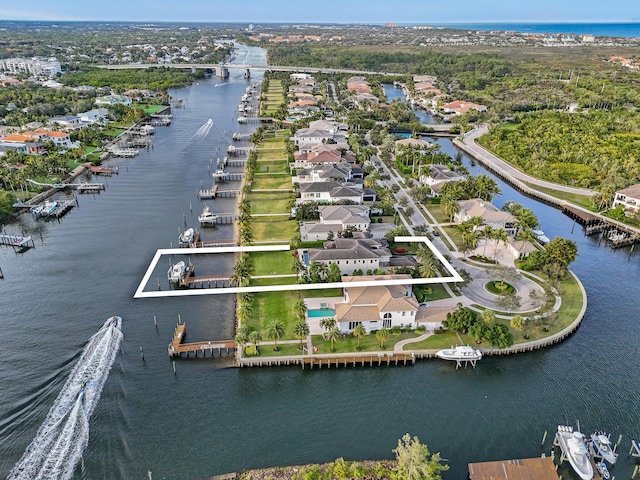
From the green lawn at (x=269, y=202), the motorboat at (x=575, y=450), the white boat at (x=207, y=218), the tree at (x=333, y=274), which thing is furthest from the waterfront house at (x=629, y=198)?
the white boat at (x=207, y=218)

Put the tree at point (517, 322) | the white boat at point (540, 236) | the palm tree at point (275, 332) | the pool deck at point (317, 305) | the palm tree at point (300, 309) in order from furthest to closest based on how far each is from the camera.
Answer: the white boat at point (540, 236), the palm tree at point (300, 309), the pool deck at point (317, 305), the tree at point (517, 322), the palm tree at point (275, 332)

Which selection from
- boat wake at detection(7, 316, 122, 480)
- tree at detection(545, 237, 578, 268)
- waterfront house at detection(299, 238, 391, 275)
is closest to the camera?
boat wake at detection(7, 316, 122, 480)

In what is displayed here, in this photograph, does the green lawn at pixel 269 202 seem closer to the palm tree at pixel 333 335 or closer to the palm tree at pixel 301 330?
the palm tree at pixel 301 330

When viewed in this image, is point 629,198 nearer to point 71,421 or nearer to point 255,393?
point 255,393

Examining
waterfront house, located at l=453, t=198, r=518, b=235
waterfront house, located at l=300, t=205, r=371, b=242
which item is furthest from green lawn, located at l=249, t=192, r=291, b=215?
waterfront house, located at l=453, t=198, r=518, b=235

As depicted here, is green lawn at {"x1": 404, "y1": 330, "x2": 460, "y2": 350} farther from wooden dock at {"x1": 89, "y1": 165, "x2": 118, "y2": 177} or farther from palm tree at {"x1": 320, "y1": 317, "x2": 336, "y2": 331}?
wooden dock at {"x1": 89, "y1": 165, "x2": 118, "y2": 177}

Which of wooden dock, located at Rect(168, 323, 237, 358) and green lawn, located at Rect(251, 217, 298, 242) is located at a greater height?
green lawn, located at Rect(251, 217, 298, 242)
